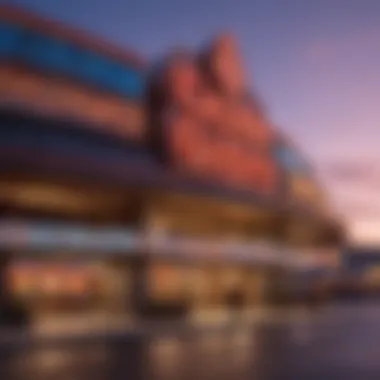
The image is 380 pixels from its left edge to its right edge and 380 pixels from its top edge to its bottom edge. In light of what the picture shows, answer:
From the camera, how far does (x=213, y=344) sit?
49.9 ft

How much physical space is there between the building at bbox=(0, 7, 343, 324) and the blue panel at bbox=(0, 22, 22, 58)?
0.03 meters

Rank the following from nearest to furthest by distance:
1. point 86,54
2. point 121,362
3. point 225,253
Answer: point 121,362 → point 86,54 → point 225,253

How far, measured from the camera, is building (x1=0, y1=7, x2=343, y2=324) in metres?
23.5

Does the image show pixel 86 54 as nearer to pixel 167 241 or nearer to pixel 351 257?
pixel 167 241

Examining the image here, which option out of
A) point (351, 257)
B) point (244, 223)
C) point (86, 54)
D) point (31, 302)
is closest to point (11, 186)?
point (31, 302)

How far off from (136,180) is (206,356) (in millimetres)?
12419

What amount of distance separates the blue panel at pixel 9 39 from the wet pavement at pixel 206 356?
10062mm

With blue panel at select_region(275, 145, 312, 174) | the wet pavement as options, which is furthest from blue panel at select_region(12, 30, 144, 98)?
the wet pavement

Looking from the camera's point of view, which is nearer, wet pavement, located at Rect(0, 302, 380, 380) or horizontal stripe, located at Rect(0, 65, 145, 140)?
wet pavement, located at Rect(0, 302, 380, 380)

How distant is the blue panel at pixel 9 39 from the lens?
24094mm

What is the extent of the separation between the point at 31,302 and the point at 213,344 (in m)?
8.38

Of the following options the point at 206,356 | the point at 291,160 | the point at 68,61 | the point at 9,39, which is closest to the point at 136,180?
the point at 68,61

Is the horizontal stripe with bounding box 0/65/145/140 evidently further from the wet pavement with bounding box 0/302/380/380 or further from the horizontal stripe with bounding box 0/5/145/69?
the wet pavement with bounding box 0/302/380/380

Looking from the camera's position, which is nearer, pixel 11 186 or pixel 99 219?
pixel 11 186
